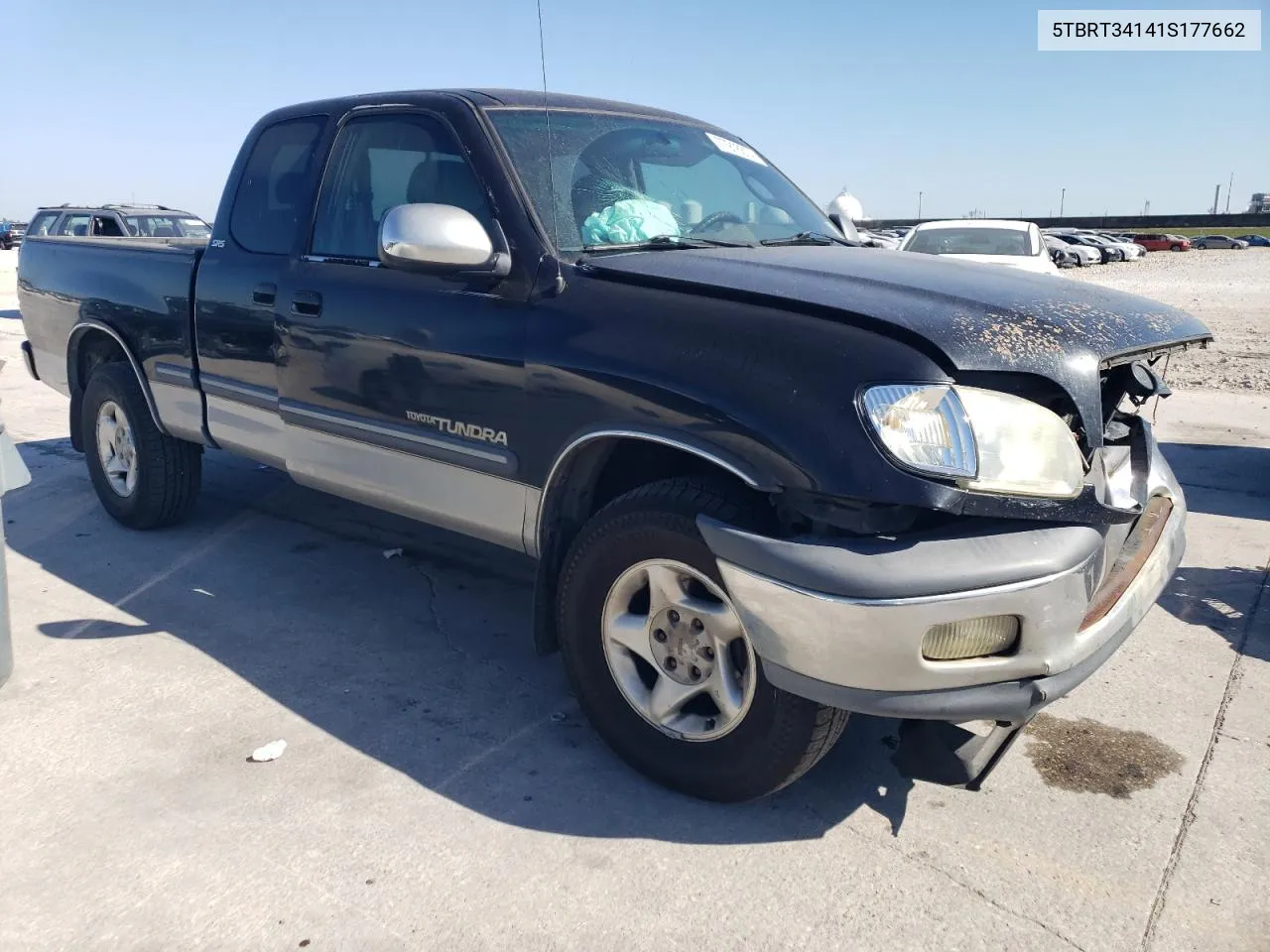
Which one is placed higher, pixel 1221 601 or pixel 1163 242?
pixel 1163 242

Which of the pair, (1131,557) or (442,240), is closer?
(1131,557)

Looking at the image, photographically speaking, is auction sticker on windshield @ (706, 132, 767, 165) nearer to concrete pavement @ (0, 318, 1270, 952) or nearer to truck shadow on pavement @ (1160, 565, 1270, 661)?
concrete pavement @ (0, 318, 1270, 952)

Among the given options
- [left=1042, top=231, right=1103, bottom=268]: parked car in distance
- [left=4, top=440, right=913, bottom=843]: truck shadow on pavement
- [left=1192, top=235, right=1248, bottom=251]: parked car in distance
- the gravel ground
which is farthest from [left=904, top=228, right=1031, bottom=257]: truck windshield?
[left=1192, top=235, right=1248, bottom=251]: parked car in distance

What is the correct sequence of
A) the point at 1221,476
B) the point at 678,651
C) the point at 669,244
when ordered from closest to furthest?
the point at 678,651
the point at 669,244
the point at 1221,476

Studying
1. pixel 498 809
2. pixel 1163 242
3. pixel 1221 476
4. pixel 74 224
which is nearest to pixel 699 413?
pixel 498 809

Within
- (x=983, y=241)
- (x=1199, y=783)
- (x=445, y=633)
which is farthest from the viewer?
(x=983, y=241)

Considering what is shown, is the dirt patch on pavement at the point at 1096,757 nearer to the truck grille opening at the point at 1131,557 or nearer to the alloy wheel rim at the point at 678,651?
the truck grille opening at the point at 1131,557

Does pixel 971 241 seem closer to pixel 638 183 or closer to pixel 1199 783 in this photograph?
pixel 638 183

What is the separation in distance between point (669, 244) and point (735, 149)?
46.7 inches

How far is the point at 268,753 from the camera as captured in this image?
3.17 m

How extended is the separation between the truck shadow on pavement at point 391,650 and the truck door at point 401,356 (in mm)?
587

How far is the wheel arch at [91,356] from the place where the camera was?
505 centimetres

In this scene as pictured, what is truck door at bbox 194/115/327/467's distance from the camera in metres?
4.14

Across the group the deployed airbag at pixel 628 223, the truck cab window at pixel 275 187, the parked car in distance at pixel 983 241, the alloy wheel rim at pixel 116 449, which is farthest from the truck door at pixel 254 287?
the parked car in distance at pixel 983 241
